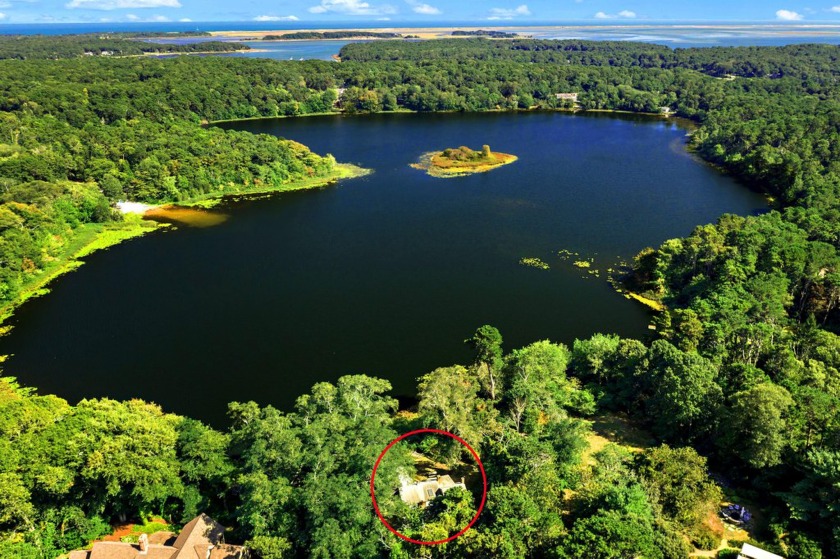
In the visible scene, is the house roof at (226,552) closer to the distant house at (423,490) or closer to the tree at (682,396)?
the distant house at (423,490)

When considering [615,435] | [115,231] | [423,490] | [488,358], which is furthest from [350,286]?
[115,231]

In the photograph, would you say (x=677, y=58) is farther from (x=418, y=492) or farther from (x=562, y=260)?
(x=418, y=492)

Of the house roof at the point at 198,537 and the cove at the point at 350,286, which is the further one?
the cove at the point at 350,286

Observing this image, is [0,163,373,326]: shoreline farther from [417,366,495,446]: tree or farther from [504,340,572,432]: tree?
[504,340,572,432]: tree

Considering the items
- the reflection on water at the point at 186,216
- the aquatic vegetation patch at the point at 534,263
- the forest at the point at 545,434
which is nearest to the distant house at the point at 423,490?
the forest at the point at 545,434

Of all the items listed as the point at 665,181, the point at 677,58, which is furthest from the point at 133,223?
the point at 677,58

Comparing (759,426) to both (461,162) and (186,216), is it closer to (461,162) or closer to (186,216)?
(186,216)
